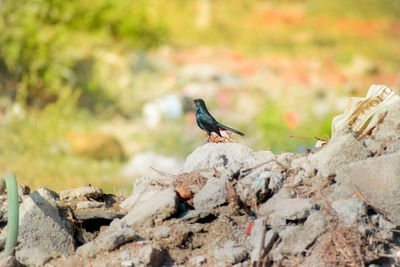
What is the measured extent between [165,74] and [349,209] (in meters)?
7.45

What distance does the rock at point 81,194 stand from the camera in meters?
2.63

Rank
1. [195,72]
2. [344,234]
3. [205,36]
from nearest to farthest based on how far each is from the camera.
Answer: [344,234], [195,72], [205,36]

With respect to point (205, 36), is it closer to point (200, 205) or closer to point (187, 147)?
point (187, 147)

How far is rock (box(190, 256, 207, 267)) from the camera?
206 centimetres

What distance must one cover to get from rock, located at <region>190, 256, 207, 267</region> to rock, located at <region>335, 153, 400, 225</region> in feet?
2.27

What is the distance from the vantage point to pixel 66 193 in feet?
8.70

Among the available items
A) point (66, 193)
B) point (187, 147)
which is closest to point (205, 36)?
point (187, 147)

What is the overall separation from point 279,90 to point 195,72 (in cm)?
160

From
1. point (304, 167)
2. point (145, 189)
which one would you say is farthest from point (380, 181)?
point (145, 189)

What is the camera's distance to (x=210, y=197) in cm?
225

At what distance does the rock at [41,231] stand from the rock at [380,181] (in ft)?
4.03

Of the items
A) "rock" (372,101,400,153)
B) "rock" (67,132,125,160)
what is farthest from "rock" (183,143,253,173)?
"rock" (67,132,125,160)

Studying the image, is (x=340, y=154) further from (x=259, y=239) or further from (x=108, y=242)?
(x=108, y=242)

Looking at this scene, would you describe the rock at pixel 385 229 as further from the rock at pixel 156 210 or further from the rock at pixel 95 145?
the rock at pixel 95 145
